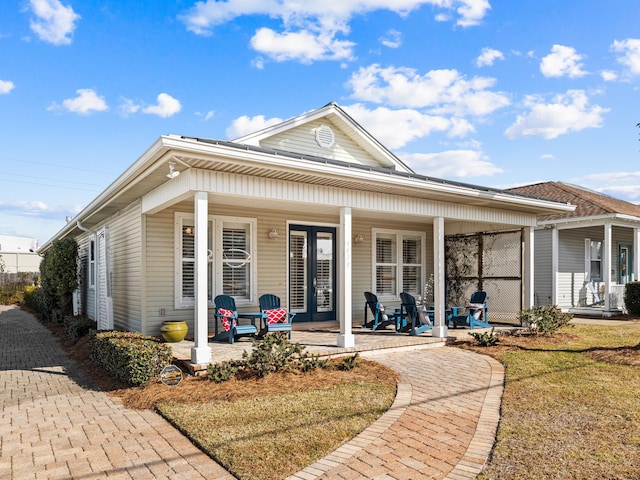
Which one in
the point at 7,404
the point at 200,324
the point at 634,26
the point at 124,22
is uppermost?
the point at 124,22

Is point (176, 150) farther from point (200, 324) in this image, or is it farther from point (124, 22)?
point (124, 22)

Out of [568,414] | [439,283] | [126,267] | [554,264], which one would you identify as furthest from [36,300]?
[568,414]

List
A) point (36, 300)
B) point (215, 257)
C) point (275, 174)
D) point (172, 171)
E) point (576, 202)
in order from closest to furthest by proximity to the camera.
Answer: point (172, 171)
point (275, 174)
point (215, 257)
point (576, 202)
point (36, 300)

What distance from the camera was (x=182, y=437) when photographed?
416 cm

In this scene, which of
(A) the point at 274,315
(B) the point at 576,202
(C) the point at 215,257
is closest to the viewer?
(A) the point at 274,315

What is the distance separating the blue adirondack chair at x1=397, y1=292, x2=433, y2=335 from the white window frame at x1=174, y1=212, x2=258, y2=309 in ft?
9.77

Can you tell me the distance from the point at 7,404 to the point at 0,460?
6.23 ft

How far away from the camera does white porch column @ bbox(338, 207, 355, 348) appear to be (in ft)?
24.6

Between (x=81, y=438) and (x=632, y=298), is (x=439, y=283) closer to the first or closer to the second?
(x=81, y=438)

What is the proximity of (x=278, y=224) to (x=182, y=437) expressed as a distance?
19.4ft

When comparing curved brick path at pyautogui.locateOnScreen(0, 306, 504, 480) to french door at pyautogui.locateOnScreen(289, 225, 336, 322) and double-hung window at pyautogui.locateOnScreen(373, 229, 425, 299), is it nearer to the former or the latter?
french door at pyautogui.locateOnScreen(289, 225, 336, 322)

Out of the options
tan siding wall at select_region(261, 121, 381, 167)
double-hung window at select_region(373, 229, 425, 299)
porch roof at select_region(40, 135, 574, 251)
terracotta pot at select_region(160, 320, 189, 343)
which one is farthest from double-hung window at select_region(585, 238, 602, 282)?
terracotta pot at select_region(160, 320, 189, 343)

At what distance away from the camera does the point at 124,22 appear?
10.9 metres

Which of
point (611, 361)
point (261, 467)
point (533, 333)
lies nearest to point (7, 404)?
point (261, 467)
